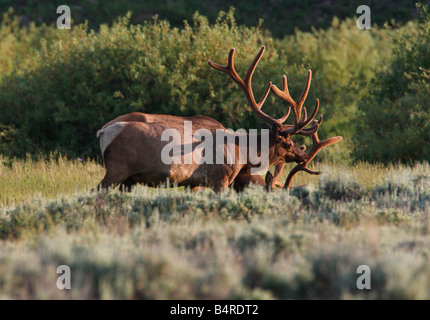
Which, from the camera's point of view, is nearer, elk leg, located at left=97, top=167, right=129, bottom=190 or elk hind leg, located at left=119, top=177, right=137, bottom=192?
elk leg, located at left=97, top=167, right=129, bottom=190

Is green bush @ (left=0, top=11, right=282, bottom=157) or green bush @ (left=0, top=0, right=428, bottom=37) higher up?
green bush @ (left=0, top=0, right=428, bottom=37)

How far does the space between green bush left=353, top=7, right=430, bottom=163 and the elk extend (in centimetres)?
549

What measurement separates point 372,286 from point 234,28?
13365 mm

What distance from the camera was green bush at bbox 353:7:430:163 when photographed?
1474cm

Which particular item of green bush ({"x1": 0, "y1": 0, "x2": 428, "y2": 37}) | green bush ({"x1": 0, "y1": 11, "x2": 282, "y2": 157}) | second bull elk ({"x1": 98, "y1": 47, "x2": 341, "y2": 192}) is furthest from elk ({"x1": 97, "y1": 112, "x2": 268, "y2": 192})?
green bush ({"x1": 0, "y1": 0, "x2": 428, "y2": 37})

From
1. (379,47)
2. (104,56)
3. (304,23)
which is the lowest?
(104,56)

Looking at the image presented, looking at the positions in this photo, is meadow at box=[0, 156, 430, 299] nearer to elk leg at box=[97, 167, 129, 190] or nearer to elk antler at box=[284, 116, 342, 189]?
elk leg at box=[97, 167, 129, 190]

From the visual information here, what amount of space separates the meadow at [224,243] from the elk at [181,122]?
47cm

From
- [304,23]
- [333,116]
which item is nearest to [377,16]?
[304,23]

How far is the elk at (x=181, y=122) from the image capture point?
30.7 feet

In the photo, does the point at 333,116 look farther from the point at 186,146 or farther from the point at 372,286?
the point at 372,286

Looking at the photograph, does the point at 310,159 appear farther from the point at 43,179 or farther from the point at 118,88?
the point at 118,88

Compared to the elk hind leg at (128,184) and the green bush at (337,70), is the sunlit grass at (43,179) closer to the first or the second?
the elk hind leg at (128,184)
